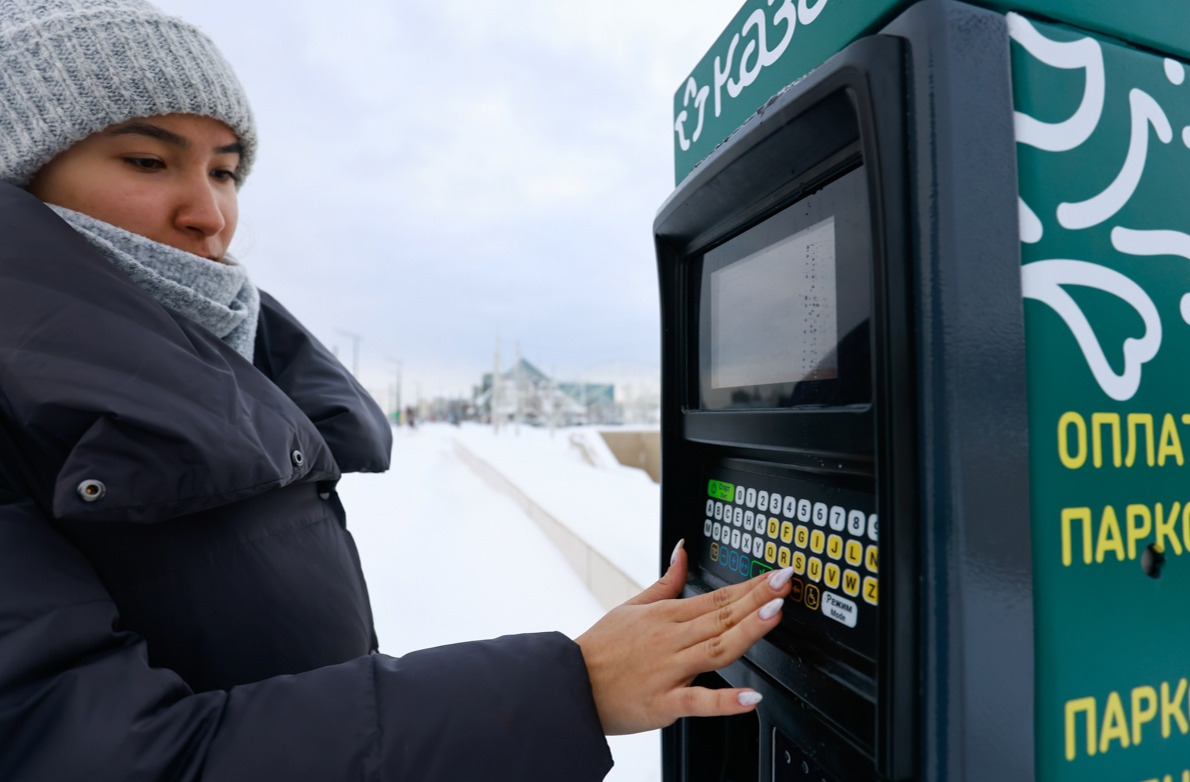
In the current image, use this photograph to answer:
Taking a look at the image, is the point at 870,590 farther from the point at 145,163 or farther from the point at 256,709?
the point at 145,163

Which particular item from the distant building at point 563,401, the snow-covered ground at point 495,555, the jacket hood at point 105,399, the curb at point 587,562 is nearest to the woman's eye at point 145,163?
the jacket hood at point 105,399

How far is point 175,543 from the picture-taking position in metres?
0.73

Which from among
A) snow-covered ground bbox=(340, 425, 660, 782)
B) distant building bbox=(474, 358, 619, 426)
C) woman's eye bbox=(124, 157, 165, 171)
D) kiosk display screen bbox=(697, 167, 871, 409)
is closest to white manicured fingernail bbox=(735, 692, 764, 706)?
kiosk display screen bbox=(697, 167, 871, 409)

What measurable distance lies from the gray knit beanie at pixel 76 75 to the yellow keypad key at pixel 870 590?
1.04 meters

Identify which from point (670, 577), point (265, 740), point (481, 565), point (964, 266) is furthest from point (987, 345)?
point (481, 565)

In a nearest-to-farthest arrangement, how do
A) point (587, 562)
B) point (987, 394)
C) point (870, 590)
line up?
point (987, 394) < point (870, 590) < point (587, 562)

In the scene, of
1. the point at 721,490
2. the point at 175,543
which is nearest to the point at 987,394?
the point at 721,490

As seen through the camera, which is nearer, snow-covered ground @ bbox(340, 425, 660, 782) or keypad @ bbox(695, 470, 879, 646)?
keypad @ bbox(695, 470, 879, 646)

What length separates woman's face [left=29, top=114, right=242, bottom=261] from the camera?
817 mm

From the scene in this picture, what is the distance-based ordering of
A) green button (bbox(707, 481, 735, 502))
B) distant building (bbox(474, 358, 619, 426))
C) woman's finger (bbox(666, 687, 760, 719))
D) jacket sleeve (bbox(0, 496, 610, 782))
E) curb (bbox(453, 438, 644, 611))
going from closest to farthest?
1. jacket sleeve (bbox(0, 496, 610, 782))
2. woman's finger (bbox(666, 687, 760, 719))
3. green button (bbox(707, 481, 735, 502))
4. curb (bbox(453, 438, 644, 611))
5. distant building (bbox(474, 358, 619, 426))

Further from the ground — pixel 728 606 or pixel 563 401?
pixel 563 401

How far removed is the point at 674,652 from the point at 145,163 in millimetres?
904

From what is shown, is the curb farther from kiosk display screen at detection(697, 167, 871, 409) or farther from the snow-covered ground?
kiosk display screen at detection(697, 167, 871, 409)

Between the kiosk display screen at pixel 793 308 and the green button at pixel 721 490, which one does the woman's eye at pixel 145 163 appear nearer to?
the kiosk display screen at pixel 793 308
